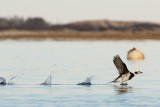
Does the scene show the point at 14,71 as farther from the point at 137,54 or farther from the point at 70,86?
the point at 137,54

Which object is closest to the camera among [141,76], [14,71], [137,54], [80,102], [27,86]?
[80,102]

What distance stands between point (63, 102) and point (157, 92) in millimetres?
4477

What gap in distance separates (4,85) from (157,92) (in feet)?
22.0

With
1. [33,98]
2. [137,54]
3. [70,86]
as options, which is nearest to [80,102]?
[33,98]

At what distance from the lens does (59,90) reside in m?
20.9

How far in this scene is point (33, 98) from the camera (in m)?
18.3

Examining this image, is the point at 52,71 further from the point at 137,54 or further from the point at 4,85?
the point at 137,54

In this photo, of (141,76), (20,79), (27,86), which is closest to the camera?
(27,86)

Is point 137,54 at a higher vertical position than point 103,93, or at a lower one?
higher

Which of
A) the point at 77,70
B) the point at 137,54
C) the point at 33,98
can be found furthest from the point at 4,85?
the point at 137,54

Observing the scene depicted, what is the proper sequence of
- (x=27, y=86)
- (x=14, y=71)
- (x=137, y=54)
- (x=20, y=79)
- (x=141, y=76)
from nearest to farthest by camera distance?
(x=27, y=86)
(x=20, y=79)
(x=141, y=76)
(x=14, y=71)
(x=137, y=54)

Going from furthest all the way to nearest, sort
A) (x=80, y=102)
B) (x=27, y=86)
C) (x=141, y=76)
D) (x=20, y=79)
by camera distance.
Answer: (x=141, y=76) < (x=20, y=79) < (x=27, y=86) < (x=80, y=102)

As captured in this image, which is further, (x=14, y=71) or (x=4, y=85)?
(x=14, y=71)

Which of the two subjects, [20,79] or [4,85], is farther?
[20,79]
